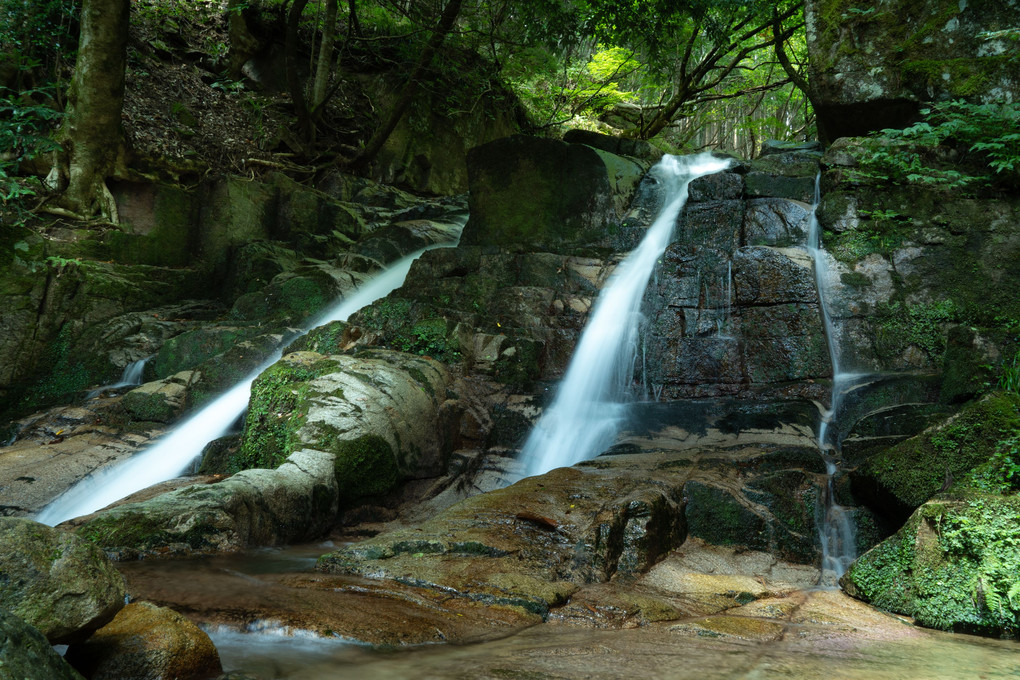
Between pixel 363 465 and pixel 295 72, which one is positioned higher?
pixel 295 72

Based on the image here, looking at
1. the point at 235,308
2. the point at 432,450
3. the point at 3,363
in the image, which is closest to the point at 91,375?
the point at 3,363

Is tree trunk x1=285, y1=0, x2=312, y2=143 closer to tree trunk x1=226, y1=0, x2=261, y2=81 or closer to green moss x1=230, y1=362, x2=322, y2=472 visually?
tree trunk x1=226, y1=0, x2=261, y2=81

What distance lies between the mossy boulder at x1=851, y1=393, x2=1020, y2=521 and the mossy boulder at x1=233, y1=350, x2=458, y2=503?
14.1ft

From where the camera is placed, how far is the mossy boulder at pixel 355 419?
6.23 meters

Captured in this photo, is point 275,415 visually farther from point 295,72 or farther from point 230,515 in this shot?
point 295,72

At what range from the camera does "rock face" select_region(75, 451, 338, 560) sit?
456 cm

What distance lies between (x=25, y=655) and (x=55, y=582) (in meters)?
0.57

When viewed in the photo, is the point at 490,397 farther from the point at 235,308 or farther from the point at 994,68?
the point at 994,68

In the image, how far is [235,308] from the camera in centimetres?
1098

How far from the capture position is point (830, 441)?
6.54 meters

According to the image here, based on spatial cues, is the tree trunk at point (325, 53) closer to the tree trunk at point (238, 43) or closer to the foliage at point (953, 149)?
the tree trunk at point (238, 43)

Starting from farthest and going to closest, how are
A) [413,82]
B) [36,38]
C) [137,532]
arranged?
[413,82]
[36,38]
[137,532]

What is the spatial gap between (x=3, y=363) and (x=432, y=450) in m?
7.07

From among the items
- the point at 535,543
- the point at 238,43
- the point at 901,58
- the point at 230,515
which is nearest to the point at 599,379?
the point at 535,543
